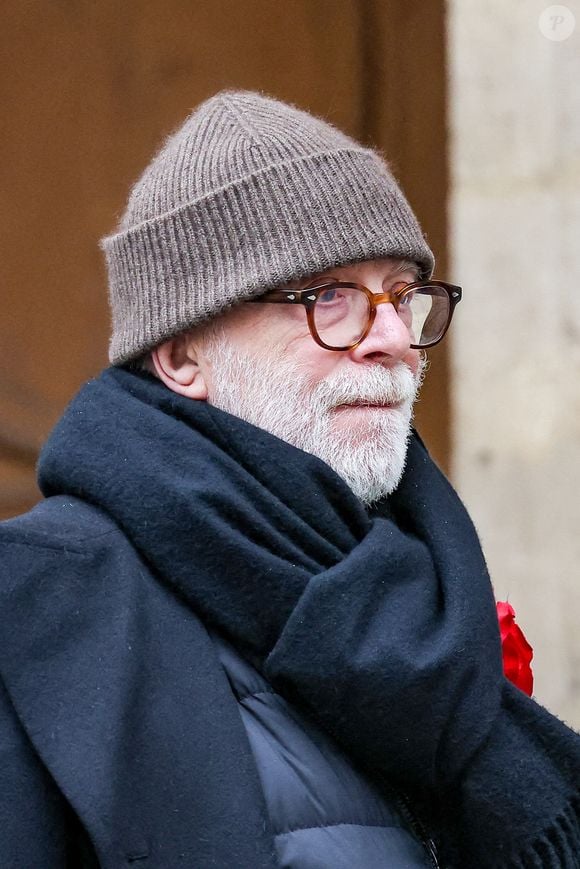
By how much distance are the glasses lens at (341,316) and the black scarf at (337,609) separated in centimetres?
18

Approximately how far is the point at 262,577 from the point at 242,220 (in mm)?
524

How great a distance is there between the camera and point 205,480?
1548 mm

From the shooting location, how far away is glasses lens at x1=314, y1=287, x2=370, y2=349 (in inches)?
66.9

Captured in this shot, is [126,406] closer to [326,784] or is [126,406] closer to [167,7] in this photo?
[326,784]

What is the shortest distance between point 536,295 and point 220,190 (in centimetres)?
148

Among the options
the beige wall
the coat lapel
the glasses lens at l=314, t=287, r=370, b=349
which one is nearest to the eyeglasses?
the glasses lens at l=314, t=287, r=370, b=349

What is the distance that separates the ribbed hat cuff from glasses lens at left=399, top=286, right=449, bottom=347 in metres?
0.08

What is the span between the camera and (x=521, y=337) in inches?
118

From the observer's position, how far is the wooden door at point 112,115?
9.68 feet

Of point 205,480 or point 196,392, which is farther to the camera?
point 196,392

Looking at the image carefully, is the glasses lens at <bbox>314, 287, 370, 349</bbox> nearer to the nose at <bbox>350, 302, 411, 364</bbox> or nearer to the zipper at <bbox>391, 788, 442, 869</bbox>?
the nose at <bbox>350, 302, 411, 364</bbox>

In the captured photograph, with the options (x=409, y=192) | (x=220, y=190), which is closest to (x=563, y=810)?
(x=220, y=190)

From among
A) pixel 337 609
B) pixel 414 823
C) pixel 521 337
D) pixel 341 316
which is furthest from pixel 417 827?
pixel 521 337

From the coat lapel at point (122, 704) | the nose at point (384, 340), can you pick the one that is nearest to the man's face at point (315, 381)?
the nose at point (384, 340)
